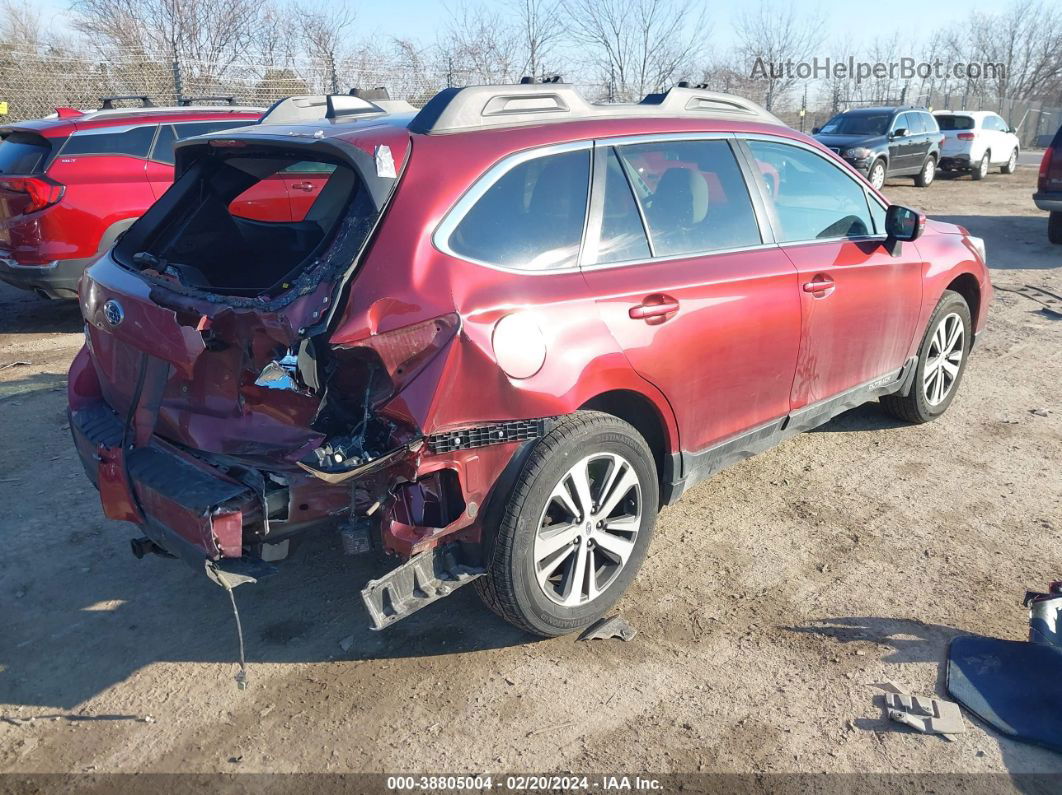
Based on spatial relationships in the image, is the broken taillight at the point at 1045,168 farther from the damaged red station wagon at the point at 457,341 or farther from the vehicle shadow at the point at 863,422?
the damaged red station wagon at the point at 457,341

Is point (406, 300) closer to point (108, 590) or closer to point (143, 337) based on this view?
point (143, 337)

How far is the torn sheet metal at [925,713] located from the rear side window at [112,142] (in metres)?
7.63

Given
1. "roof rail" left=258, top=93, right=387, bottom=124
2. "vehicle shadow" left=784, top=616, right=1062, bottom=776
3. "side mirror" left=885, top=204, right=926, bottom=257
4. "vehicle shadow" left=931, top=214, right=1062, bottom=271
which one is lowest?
"vehicle shadow" left=931, top=214, right=1062, bottom=271

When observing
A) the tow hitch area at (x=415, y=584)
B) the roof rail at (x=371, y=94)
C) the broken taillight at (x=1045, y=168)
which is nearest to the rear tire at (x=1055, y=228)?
the broken taillight at (x=1045, y=168)

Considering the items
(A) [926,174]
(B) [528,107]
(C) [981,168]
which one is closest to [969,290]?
(B) [528,107]

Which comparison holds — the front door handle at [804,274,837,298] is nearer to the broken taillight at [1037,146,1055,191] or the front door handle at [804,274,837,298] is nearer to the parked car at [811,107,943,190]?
the broken taillight at [1037,146,1055,191]

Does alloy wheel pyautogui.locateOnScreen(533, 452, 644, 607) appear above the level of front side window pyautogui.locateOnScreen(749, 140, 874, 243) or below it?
below

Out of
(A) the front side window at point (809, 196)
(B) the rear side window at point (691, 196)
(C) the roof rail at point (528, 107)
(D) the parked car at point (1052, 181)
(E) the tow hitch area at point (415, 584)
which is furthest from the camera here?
(D) the parked car at point (1052, 181)

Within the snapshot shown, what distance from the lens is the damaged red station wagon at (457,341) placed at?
9.11ft

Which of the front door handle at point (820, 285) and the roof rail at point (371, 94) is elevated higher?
the roof rail at point (371, 94)

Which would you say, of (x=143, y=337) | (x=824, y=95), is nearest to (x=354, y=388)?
(x=143, y=337)

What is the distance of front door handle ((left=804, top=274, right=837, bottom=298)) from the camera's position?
4008 millimetres

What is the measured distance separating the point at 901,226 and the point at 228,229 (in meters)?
3.42

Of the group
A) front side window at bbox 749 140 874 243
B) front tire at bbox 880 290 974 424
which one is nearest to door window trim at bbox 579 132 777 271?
front side window at bbox 749 140 874 243
